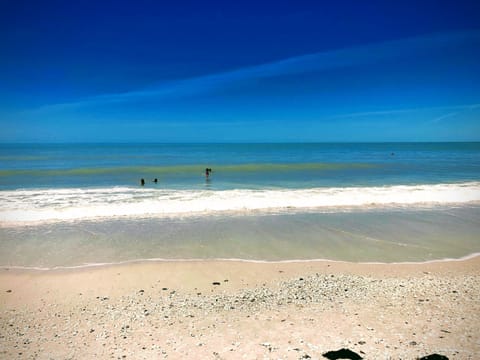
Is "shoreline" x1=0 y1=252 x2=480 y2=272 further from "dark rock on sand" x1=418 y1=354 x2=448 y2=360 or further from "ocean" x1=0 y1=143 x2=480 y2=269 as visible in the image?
"dark rock on sand" x1=418 y1=354 x2=448 y2=360

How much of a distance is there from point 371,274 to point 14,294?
7393mm

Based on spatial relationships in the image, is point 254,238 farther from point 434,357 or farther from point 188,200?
point 188,200

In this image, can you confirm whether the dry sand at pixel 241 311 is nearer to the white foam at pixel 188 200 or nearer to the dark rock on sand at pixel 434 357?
the dark rock on sand at pixel 434 357

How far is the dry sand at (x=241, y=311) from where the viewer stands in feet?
14.3

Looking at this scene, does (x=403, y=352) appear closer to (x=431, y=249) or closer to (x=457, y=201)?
(x=431, y=249)

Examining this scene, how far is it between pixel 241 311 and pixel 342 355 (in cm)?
180

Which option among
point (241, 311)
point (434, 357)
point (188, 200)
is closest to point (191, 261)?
point (241, 311)

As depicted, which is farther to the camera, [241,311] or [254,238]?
[254,238]

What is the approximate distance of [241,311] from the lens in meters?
5.36

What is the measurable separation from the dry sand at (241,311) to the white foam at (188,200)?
6478mm

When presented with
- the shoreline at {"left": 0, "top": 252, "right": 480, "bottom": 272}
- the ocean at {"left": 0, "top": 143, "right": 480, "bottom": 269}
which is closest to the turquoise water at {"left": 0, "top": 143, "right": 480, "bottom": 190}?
the ocean at {"left": 0, "top": 143, "right": 480, "bottom": 269}

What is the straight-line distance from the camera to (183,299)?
5891mm

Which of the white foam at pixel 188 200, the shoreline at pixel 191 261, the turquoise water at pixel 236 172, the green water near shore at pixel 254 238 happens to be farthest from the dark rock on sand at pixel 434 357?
the turquoise water at pixel 236 172

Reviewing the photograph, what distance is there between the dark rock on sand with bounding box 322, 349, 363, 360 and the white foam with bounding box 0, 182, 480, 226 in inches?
386
